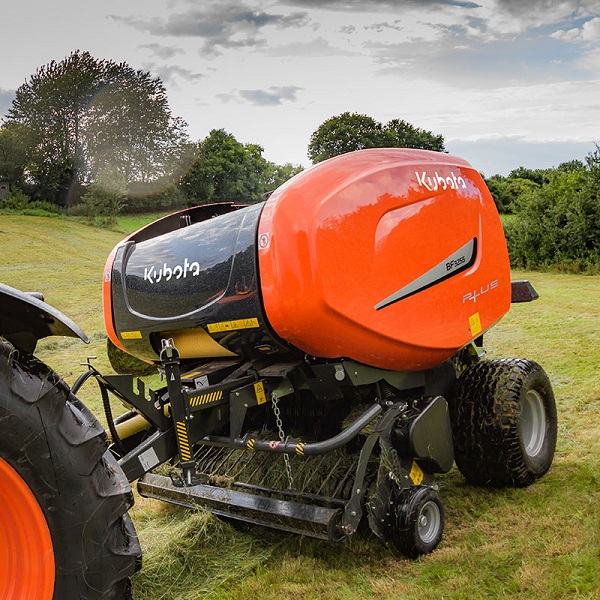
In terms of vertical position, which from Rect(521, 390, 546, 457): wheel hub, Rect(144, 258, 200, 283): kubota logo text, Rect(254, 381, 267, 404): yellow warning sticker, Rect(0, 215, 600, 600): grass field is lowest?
Rect(0, 215, 600, 600): grass field

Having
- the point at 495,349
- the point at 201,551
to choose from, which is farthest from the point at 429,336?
the point at 495,349

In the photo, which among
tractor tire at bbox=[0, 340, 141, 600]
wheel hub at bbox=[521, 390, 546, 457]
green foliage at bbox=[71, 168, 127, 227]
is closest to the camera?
tractor tire at bbox=[0, 340, 141, 600]

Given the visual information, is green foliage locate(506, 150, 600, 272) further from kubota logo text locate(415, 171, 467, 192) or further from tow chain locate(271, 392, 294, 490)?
tow chain locate(271, 392, 294, 490)

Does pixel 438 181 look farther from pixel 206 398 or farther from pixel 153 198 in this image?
pixel 153 198

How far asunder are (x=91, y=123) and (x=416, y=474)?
44113 mm

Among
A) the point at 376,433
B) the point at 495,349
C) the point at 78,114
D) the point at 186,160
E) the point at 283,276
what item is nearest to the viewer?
the point at 283,276

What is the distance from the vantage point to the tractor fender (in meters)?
2.17

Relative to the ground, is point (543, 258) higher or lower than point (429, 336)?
lower

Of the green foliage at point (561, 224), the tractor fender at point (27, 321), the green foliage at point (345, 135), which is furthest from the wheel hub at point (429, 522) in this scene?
the green foliage at point (345, 135)

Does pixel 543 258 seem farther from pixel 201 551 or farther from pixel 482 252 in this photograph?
pixel 201 551

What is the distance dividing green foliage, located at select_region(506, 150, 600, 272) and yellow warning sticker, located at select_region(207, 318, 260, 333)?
536 inches

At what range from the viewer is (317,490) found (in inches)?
133

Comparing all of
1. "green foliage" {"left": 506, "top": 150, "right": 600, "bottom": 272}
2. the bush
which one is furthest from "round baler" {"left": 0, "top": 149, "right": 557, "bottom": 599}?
the bush

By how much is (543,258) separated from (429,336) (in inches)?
553
